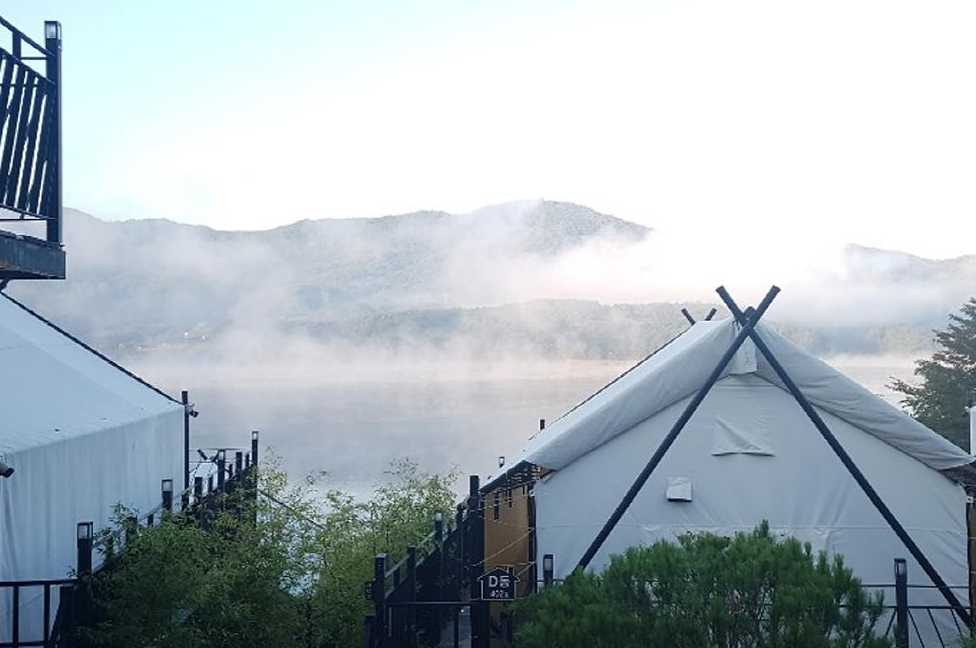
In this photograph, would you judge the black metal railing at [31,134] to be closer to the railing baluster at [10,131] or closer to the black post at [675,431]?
the railing baluster at [10,131]

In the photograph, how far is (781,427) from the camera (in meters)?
9.32

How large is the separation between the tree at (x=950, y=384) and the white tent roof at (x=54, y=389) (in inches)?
638

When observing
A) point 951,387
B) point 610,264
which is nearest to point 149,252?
point 610,264

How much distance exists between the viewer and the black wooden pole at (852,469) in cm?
788

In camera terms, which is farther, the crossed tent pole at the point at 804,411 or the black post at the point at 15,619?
the crossed tent pole at the point at 804,411

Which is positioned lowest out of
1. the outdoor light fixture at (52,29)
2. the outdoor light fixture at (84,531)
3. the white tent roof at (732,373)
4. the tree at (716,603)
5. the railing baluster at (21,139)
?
the tree at (716,603)

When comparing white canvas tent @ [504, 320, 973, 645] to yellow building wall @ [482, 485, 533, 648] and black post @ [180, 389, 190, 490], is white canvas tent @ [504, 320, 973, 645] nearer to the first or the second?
yellow building wall @ [482, 485, 533, 648]

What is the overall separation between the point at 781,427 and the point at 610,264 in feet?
212

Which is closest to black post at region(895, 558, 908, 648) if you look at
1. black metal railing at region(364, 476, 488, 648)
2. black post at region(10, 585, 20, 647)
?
black metal railing at region(364, 476, 488, 648)

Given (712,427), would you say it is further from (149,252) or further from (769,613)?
(149,252)

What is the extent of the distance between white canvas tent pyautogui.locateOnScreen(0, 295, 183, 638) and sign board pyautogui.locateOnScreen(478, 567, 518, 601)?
310 cm

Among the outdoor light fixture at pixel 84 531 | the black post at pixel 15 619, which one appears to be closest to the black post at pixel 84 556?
the outdoor light fixture at pixel 84 531

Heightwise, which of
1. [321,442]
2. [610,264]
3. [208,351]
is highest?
[610,264]

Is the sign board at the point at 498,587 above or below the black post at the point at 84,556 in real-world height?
below
